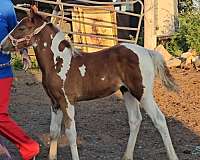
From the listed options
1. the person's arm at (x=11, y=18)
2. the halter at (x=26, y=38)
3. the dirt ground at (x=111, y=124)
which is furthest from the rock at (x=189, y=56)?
the person's arm at (x=11, y=18)

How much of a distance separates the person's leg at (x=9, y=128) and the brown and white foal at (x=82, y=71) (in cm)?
44

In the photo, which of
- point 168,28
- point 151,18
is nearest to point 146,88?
point 151,18

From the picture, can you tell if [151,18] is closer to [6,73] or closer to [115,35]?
[115,35]

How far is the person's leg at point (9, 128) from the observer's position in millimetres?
5859

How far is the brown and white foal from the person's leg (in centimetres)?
44

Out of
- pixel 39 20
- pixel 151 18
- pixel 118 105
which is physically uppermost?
pixel 39 20

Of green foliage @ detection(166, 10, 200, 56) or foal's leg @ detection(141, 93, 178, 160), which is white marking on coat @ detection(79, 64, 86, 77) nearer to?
foal's leg @ detection(141, 93, 178, 160)

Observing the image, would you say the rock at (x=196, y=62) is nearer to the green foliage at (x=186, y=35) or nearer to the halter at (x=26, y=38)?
the green foliage at (x=186, y=35)

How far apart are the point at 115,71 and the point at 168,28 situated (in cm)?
927

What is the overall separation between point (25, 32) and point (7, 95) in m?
0.73

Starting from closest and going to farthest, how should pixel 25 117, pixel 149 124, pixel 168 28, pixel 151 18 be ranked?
pixel 149 124
pixel 25 117
pixel 151 18
pixel 168 28

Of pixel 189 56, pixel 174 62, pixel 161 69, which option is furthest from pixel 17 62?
pixel 161 69

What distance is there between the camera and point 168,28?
15414 mm

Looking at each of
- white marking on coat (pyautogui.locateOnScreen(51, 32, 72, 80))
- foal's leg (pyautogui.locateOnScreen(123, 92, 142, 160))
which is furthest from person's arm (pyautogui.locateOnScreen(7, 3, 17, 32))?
foal's leg (pyautogui.locateOnScreen(123, 92, 142, 160))
